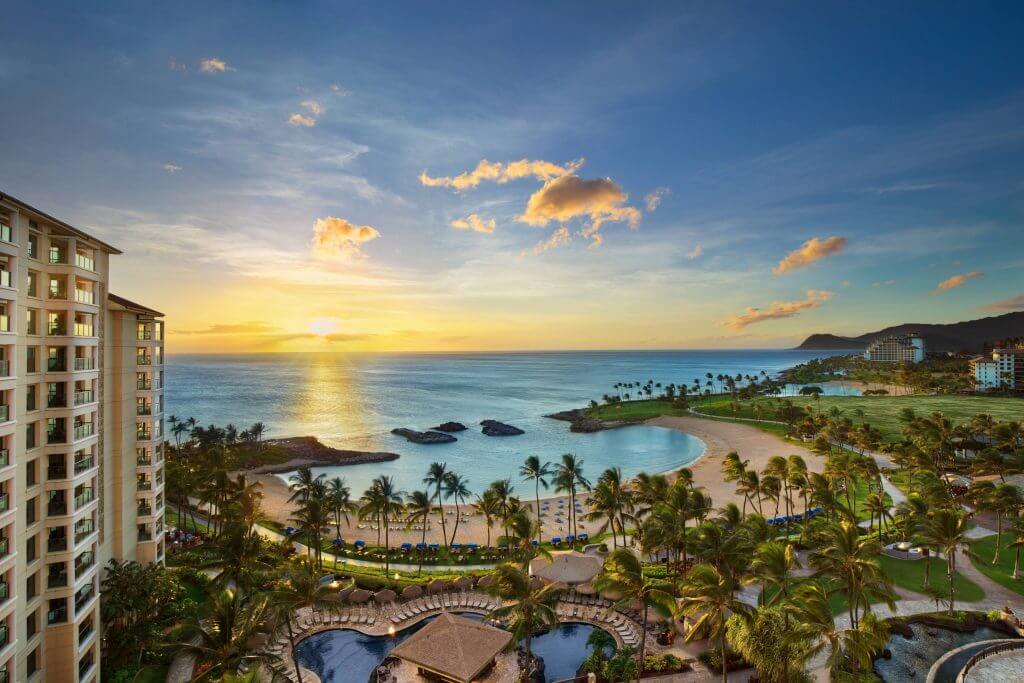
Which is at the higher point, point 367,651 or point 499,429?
point 367,651

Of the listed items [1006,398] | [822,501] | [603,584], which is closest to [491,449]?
[822,501]

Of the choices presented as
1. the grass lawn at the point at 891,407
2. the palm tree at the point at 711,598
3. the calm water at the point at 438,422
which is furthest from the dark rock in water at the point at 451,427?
the palm tree at the point at 711,598

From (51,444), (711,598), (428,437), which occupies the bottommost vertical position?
(428,437)

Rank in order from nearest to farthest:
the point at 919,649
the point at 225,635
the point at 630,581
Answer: the point at 225,635 → the point at 630,581 → the point at 919,649

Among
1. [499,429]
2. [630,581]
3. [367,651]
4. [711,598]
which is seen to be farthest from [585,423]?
[711,598]

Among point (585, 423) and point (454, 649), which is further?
point (585, 423)

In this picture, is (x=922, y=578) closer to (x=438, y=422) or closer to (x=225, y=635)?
(x=225, y=635)

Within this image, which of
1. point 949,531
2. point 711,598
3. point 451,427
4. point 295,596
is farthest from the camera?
point 451,427
